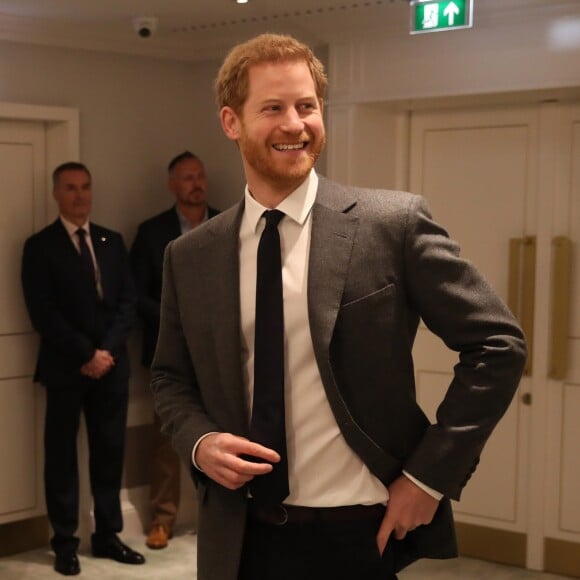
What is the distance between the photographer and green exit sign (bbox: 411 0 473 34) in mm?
3652

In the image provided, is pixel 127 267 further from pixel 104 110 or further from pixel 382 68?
pixel 382 68

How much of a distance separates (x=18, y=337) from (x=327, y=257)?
303 cm

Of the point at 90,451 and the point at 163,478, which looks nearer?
the point at 90,451

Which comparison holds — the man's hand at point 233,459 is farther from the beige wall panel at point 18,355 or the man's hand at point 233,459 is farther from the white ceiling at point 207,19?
the beige wall panel at point 18,355

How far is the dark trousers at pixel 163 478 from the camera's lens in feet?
15.1

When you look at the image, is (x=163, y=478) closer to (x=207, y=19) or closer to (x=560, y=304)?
(x=560, y=304)

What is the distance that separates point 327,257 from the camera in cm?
154

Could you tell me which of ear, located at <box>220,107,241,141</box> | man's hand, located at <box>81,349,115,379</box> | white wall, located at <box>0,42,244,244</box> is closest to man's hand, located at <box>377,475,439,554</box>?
ear, located at <box>220,107,241,141</box>

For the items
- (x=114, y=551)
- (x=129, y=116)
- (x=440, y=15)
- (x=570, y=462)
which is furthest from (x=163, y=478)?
(x=440, y=15)

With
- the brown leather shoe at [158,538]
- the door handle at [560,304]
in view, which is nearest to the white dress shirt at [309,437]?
the door handle at [560,304]

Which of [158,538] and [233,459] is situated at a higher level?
[233,459]

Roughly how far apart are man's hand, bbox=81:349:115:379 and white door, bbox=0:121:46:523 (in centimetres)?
37

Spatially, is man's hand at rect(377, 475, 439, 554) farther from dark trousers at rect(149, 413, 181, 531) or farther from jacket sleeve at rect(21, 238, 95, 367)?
dark trousers at rect(149, 413, 181, 531)

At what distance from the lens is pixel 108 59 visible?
460 centimetres
